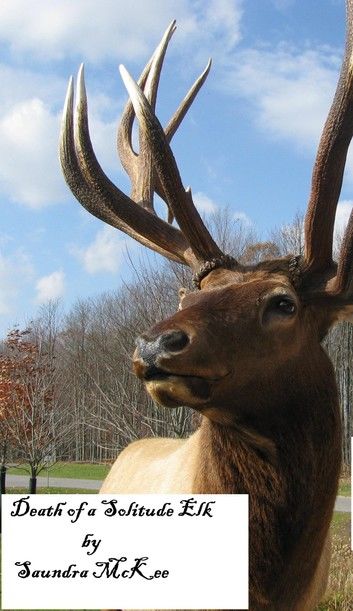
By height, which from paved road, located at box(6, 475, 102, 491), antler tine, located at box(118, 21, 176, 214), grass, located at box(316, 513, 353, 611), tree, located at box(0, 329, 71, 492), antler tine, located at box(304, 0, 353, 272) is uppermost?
antler tine, located at box(118, 21, 176, 214)

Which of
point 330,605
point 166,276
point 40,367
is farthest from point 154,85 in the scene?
point 40,367

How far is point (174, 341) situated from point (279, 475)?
3.13 feet

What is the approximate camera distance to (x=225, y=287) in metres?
3.36

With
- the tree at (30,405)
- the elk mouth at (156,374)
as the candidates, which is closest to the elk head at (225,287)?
the elk mouth at (156,374)

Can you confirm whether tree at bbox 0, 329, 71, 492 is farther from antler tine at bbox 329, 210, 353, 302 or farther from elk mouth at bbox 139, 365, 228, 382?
elk mouth at bbox 139, 365, 228, 382

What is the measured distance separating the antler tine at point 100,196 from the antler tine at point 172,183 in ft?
0.74

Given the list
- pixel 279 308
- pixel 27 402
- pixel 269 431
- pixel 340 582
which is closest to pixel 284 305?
pixel 279 308

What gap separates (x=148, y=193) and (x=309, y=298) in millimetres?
1901

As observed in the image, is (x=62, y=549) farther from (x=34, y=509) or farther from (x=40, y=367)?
(x=40, y=367)

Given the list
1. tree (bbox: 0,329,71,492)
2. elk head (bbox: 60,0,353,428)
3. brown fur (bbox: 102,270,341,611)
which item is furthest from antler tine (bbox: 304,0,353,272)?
tree (bbox: 0,329,71,492)

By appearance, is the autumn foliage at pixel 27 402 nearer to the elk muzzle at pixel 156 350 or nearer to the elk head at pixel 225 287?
the elk head at pixel 225 287

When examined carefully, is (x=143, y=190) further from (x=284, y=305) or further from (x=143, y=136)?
(x=284, y=305)

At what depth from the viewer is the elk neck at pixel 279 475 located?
3.23m

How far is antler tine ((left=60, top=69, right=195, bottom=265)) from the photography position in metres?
4.20
